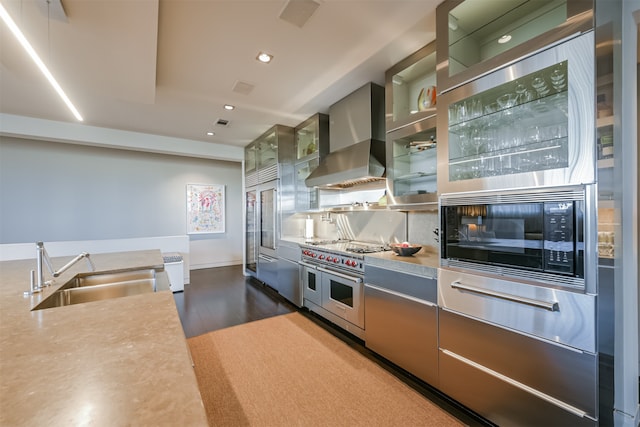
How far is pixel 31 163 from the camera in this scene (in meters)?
4.74

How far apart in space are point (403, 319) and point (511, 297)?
83 centimetres

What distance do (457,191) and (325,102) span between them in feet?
7.50

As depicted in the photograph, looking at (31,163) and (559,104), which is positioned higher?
(31,163)

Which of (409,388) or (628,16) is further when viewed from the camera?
(409,388)

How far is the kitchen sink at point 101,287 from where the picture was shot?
1.68 metres

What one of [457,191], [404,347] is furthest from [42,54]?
[404,347]

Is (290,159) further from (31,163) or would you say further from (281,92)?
(31,163)

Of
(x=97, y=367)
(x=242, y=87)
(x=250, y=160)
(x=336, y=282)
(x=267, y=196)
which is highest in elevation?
(x=242, y=87)

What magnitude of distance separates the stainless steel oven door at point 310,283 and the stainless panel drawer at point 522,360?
163 centimetres

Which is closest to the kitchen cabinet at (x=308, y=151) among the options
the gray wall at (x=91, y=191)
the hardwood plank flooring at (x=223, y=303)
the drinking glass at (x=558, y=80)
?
the hardwood plank flooring at (x=223, y=303)

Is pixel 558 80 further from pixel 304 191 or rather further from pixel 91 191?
pixel 91 191

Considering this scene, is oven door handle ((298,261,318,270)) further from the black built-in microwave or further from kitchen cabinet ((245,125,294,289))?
the black built-in microwave

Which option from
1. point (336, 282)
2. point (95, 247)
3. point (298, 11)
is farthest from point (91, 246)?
point (298, 11)

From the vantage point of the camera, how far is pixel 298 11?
2002 millimetres
